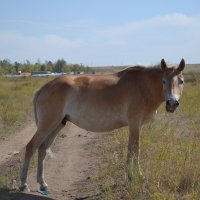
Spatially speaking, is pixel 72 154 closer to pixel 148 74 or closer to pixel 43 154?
pixel 43 154

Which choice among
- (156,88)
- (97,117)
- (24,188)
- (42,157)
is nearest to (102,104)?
(97,117)

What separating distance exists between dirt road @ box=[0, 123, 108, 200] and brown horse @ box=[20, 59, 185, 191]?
427mm

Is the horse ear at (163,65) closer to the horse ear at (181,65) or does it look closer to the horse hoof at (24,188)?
the horse ear at (181,65)

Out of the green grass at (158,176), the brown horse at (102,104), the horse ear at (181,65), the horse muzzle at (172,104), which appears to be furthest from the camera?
the brown horse at (102,104)

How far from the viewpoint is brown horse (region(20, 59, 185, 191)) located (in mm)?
7117

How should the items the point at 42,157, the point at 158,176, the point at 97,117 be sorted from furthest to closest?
the point at 42,157 < the point at 97,117 < the point at 158,176

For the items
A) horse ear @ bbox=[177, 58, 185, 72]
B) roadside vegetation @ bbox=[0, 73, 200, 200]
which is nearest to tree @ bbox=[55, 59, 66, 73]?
roadside vegetation @ bbox=[0, 73, 200, 200]

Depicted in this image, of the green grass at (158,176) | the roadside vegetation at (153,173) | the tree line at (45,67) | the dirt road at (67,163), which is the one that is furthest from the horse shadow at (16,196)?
the tree line at (45,67)

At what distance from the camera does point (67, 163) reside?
9.09m

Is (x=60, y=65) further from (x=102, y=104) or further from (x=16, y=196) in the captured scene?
(x=16, y=196)

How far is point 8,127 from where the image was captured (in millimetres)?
14469

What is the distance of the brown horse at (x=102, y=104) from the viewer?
7.12 metres

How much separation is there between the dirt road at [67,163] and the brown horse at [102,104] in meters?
0.43

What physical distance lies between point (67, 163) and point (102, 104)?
95.3 inches
